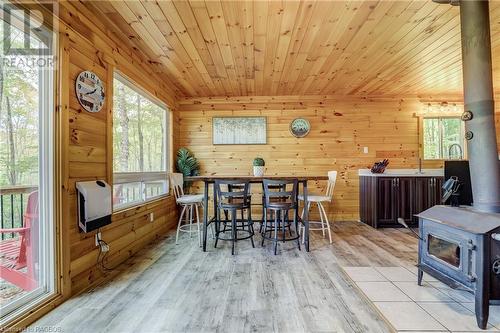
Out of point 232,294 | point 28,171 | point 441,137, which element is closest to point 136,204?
point 28,171

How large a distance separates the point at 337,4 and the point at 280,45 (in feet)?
2.63

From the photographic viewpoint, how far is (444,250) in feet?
6.02

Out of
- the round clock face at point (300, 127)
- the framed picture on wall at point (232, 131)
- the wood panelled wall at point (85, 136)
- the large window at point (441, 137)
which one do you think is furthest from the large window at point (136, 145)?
the large window at point (441, 137)

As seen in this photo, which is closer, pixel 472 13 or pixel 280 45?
pixel 472 13

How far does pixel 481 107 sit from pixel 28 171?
3.15m

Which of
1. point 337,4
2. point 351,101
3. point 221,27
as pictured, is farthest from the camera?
point 351,101

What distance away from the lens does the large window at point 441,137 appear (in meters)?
4.68

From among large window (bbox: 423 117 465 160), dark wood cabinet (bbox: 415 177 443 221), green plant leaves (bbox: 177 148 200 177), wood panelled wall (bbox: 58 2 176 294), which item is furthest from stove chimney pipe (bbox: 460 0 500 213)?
green plant leaves (bbox: 177 148 200 177)

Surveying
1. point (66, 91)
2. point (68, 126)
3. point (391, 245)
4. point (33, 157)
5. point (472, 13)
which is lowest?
point (391, 245)

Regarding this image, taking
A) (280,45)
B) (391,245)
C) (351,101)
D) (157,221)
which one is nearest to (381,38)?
(280,45)

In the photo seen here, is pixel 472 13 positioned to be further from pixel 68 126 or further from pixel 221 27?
pixel 68 126

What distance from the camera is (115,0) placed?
1996mm

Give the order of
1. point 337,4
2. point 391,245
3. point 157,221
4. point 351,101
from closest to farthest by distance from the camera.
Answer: point 337,4 < point 391,245 < point 157,221 < point 351,101

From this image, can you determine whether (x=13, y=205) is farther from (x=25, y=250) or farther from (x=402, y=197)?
(x=402, y=197)
